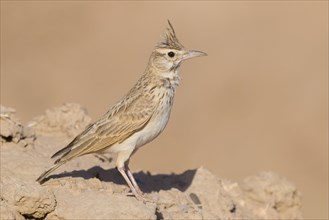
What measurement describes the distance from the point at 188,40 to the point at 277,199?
1362 centimetres

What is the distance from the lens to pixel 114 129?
9070mm

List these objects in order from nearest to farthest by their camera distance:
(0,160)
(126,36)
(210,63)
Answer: (0,160), (210,63), (126,36)

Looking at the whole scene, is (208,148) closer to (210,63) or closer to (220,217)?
(210,63)

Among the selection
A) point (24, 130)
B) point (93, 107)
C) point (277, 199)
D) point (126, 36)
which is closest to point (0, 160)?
point (24, 130)

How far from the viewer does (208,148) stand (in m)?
18.8

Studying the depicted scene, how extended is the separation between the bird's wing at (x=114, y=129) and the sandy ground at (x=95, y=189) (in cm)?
30

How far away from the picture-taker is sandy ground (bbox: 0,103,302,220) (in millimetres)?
7812

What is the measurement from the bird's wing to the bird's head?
0.53 metres

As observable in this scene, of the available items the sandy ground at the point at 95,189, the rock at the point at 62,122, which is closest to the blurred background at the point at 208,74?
the sandy ground at the point at 95,189

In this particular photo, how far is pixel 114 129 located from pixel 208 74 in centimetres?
1281

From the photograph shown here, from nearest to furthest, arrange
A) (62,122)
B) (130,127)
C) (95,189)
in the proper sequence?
(95,189), (130,127), (62,122)

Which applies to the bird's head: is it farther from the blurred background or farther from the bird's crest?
the blurred background

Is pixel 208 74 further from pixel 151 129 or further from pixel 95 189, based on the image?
pixel 95 189

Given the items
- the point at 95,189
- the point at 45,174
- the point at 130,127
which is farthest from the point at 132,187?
the point at 45,174
